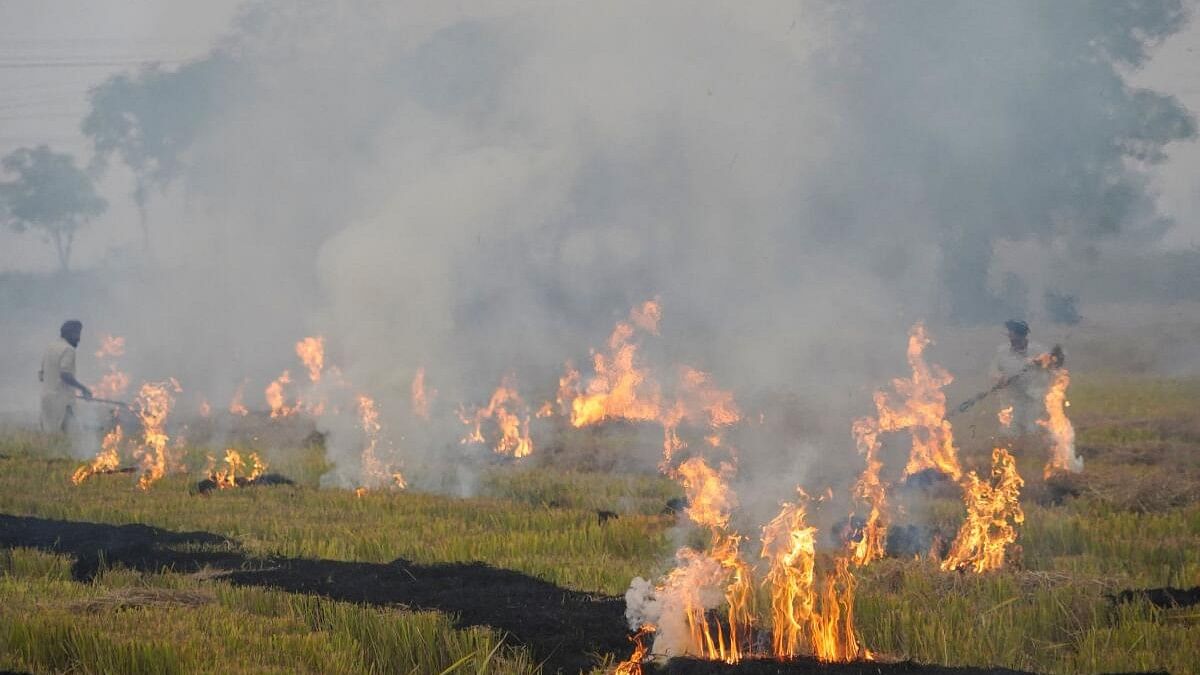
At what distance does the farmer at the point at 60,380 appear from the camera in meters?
22.0

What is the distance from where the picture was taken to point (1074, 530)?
493 inches

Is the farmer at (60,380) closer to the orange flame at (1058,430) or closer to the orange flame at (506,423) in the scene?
the orange flame at (506,423)

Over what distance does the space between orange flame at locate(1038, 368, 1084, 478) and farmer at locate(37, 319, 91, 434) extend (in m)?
14.3

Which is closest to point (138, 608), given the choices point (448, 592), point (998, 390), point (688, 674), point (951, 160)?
point (448, 592)

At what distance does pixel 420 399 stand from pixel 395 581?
8469 mm

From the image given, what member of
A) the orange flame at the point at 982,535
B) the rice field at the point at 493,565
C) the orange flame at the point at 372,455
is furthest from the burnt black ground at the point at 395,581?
the orange flame at the point at 372,455

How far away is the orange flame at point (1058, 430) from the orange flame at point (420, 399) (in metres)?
8.13

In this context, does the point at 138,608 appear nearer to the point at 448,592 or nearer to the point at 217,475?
the point at 448,592

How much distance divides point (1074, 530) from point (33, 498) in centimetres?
1128

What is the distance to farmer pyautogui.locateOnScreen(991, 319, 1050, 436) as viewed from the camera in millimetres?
18156

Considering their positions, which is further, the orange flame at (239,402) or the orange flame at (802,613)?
the orange flame at (239,402)

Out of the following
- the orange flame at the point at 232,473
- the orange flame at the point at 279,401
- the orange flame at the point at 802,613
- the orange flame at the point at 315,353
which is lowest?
the orange flame at the point at 802,613

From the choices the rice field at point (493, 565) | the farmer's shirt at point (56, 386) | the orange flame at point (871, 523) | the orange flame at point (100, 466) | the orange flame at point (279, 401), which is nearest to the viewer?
the rice field at point (493, 565)

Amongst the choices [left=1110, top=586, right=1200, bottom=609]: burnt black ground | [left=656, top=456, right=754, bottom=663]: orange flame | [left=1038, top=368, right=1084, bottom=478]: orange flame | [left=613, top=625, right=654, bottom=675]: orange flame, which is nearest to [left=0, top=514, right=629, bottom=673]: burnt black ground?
[left=613, top=625, right=654, bottom=675]: orange flame
